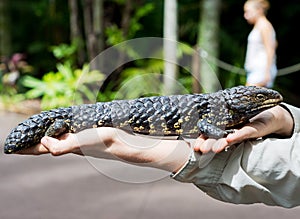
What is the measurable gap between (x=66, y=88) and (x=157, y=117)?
791 centimetres

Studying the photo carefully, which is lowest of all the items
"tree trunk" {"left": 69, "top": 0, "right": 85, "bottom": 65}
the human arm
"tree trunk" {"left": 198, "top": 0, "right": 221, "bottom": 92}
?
"tree trunk" {"left": 69, "top": 0, "right": 85, "bottom": 65}

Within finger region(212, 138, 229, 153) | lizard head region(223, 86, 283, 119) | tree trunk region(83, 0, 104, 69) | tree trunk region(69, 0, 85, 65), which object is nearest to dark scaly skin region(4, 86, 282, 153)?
lizard head region(223, 86, 283, 119)

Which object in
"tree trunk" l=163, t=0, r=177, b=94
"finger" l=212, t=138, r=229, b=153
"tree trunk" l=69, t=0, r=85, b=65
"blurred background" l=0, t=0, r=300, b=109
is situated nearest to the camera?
"finger" l=212, t=138, r=229, b=153

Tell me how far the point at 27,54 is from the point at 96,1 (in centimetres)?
440

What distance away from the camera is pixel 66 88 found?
9.69m

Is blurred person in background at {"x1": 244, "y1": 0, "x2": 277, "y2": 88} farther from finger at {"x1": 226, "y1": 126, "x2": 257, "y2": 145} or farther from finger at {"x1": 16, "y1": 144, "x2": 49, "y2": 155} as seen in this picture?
finger at {"x1": 16, "y1": 144, "x2": 49, "y2": 155}

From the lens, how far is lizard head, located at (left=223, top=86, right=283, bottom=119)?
6.38ft

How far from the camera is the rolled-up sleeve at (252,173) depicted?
1852 mm

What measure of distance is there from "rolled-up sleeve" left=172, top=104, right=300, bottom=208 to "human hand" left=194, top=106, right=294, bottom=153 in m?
0.04

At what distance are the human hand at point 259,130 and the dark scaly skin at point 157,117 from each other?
0.12 ft

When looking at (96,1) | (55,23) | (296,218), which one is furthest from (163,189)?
(55,23)

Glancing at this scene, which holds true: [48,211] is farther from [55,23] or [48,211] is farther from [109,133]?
[55,23]

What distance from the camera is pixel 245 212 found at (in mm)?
4922

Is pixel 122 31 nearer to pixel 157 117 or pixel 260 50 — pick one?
pixel 260 50
